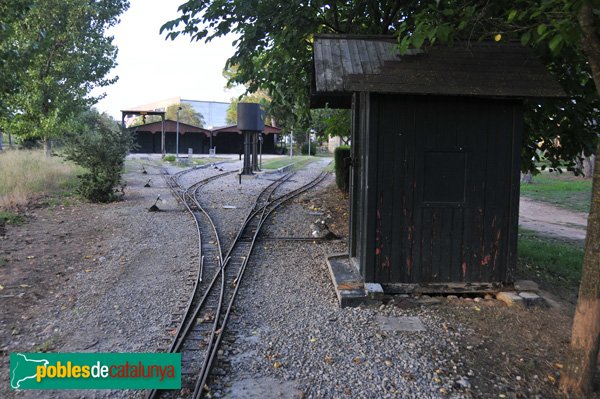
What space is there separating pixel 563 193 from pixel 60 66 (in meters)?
25.1

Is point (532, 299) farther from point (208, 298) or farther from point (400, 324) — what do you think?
point (208, 298)

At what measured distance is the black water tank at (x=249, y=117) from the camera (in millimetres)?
26828

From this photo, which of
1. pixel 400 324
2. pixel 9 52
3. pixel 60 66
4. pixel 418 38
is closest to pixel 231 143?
pixel 60 66

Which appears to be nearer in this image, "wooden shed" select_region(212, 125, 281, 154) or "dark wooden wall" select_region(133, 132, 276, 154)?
"dark wooden wall" select_region(133, 132, 276, 154)

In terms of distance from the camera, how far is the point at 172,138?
61469mm

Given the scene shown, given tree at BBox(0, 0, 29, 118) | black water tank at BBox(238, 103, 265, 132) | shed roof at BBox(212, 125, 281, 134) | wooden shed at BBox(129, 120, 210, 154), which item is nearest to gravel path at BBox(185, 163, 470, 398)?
tree at BBox(0, 0, 29, 118)

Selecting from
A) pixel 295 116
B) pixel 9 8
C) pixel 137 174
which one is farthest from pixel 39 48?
pixel 137 174

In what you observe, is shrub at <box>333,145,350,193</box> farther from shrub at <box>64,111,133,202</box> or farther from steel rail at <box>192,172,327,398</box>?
shrub at <box>64,111,133,202</box>

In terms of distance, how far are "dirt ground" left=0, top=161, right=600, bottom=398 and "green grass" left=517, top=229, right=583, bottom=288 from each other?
179cm

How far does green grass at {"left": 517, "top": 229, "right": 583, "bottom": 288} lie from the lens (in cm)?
862

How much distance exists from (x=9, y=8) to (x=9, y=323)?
922cm

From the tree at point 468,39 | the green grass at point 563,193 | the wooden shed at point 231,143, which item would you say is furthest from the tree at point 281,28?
the wooden shed at point 231,143

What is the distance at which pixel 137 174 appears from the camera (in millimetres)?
26719

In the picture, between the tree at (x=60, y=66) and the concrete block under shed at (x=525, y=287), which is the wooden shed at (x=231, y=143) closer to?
the tree at (x=60, y=66)
